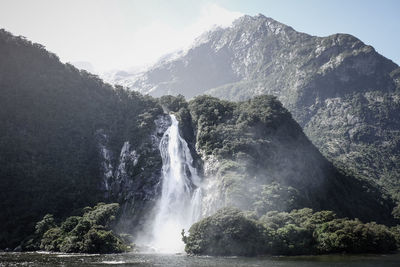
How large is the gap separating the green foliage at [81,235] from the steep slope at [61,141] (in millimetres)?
7177

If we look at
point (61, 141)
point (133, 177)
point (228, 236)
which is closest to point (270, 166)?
point (133, 177)

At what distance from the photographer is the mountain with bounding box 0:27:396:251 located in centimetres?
8719

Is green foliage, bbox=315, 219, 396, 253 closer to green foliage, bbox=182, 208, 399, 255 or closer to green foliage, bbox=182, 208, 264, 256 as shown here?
green foliage, bbox=182, 208, 399, 255

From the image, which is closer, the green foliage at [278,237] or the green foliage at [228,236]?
the green foliage at [278,237]

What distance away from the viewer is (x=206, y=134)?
111 metres

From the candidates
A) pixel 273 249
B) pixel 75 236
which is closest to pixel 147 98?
pixel 75 236

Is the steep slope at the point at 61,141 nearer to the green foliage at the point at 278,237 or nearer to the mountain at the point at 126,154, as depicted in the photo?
the mountain at the point at 126,154

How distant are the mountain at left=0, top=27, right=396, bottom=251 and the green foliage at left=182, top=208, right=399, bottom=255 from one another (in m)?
14.2

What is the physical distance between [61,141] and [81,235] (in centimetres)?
4280

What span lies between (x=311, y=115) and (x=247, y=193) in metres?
125

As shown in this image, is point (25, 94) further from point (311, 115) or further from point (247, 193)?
point (311, 115)

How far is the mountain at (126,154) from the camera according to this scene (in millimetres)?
87188

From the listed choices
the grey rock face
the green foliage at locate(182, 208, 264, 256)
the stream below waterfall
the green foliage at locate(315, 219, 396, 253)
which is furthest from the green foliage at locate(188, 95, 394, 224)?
the green foliage at locate(315, 219, 396, 253)

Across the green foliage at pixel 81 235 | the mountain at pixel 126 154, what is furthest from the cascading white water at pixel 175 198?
the green foliage at pixel 81 235
